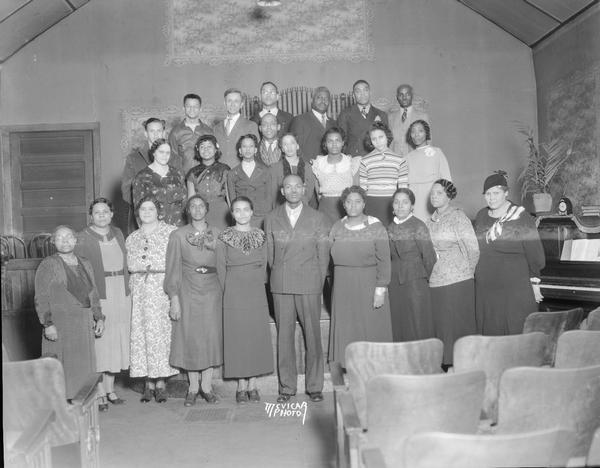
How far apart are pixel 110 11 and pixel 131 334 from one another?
15.0 ft

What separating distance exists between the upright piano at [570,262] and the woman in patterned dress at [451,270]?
2.76 ft

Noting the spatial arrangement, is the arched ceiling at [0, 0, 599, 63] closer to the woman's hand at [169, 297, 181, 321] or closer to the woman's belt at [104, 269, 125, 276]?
the woman's belt at [104, 269, 125, 276]

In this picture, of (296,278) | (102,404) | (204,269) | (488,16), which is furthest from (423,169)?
(488,16)

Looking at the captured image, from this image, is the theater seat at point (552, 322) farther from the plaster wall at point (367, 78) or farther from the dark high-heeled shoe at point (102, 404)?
the plaster wall at point (367, 78)

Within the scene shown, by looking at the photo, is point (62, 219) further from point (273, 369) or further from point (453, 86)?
point (453, 86)

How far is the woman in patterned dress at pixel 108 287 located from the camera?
16.0 ft

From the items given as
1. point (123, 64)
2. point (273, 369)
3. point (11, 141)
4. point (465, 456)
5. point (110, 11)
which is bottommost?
point (273, 369)

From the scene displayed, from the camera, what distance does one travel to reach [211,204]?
539cm

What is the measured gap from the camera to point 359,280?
489 centimetres

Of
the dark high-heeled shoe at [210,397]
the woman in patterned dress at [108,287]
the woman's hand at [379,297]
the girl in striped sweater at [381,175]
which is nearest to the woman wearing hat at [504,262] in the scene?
the woman's hand at [379,297]

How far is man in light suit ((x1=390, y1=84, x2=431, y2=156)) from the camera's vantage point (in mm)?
6012

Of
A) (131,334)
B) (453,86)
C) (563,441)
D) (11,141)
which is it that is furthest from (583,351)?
(11,141)

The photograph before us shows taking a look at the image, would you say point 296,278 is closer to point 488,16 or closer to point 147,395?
point 147,395

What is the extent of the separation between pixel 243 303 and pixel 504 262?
183 centimetres
